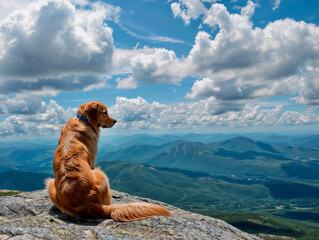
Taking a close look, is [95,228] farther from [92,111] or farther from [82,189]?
[92,111]

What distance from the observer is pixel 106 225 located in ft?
20.2

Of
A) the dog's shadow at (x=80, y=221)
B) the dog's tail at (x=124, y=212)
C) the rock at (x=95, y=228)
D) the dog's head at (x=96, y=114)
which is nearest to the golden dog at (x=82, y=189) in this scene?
the dog's tail at (x=124, y=212)

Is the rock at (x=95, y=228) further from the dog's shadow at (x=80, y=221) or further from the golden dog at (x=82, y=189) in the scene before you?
the golden dog at (x=82, y=189)

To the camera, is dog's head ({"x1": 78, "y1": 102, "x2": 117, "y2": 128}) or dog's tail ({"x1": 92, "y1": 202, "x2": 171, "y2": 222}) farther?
dog's head ({"x1": 78, "y1": 102, "x2": 117, "y2": 128})

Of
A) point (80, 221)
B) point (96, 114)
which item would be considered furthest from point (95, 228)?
point (96, 114)

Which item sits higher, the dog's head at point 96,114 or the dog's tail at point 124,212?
the dog's head at point 96,114

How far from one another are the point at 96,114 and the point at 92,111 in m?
0.21

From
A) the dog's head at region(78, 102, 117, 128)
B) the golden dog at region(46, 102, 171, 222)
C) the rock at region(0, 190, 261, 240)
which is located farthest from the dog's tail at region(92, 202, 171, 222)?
the dog's head at region(78, 102, 117, 128)

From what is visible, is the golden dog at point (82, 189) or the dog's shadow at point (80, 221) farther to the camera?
the golden dog at point (82, 189)

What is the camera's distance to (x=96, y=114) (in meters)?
9.16

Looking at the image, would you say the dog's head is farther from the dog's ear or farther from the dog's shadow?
the dog's shadow

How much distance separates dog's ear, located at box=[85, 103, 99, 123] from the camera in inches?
354

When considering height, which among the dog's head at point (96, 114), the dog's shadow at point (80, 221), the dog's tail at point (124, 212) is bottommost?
the dog's shadow at point (80, 221)

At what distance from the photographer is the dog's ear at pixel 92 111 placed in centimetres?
900
